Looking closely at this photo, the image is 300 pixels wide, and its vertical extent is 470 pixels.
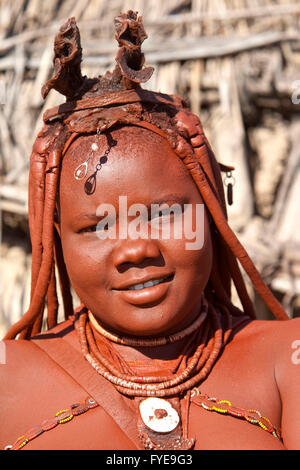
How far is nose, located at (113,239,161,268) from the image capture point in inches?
65.6

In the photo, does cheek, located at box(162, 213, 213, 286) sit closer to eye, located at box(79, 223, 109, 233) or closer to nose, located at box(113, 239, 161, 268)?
nose, located at box(113, 239, 161, 268)

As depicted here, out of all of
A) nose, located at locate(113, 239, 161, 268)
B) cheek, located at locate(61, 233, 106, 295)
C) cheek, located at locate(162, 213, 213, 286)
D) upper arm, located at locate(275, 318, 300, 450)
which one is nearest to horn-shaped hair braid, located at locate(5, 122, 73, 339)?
cheek, located at locate(61, 233, 106, 295)

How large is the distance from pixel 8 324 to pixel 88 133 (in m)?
2.16

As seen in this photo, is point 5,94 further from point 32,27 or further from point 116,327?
point 116,327

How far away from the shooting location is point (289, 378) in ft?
5.71

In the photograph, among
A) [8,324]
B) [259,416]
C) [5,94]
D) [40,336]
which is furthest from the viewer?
[5,94]

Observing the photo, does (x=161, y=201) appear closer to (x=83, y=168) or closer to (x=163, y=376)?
(x=83, y=168)

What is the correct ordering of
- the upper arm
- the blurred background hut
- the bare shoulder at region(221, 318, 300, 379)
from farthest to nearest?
1. the blurred background hut
2. the bare shoulder at region(221, 318, 300, 379)
3. the upper arm

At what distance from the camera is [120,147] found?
1726 mm

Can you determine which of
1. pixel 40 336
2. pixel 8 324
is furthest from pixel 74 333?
pixel 8 324

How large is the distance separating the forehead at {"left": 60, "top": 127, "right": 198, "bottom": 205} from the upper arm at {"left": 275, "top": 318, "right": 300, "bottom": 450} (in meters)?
0.53

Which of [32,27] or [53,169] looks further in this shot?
[32,27]

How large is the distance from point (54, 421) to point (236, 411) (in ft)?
1.63

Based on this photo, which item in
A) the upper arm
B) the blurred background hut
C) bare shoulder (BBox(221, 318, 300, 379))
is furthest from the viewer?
the blurred background hut
